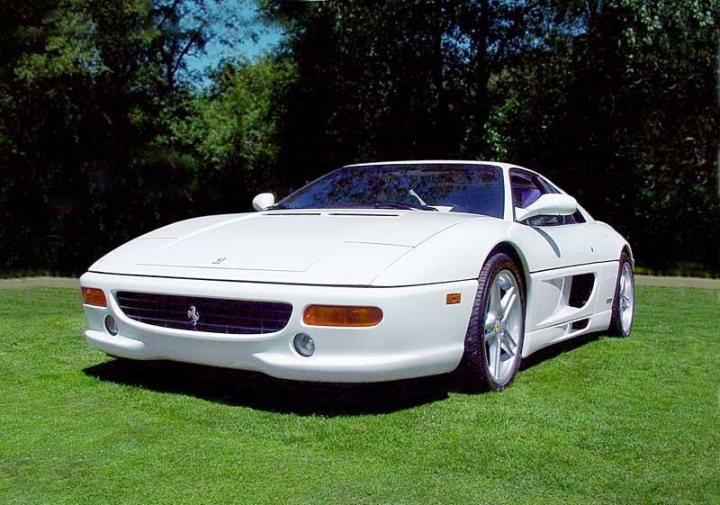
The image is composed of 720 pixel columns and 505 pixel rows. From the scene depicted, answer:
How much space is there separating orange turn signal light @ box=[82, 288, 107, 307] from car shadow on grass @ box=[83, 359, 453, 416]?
1.28 ft

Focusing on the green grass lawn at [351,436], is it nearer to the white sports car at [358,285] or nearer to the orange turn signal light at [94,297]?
the white sports car at [358,285]

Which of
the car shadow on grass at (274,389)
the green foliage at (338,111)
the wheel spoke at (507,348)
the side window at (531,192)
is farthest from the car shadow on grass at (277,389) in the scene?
the green foliage at (338,111)

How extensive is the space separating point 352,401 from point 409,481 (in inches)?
48.5

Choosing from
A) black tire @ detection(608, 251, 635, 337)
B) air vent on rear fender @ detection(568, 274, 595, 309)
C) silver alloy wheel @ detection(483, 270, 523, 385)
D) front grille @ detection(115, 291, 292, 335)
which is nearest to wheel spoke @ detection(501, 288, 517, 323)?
silver alloy wheel @ detection(483, 270, 523, 385)

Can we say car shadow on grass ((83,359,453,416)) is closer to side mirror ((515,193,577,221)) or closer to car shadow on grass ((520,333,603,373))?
car shadow on grass ((520,333,603,373))

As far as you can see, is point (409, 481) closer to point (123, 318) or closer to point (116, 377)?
point (123, 318)

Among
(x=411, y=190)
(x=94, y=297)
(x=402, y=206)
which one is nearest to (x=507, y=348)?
(x=402, y=206)

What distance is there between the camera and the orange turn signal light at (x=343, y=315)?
3.82 m

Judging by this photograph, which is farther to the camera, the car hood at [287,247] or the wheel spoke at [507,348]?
the wheel spoke at [507,348]

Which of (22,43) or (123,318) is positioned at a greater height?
(22,43)

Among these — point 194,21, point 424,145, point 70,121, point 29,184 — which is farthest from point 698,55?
point 29,184

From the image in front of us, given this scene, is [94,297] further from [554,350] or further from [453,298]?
[554,350]

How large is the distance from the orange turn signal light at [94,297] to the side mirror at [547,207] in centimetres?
233

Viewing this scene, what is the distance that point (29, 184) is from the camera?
Answer: 16953 millimetres
